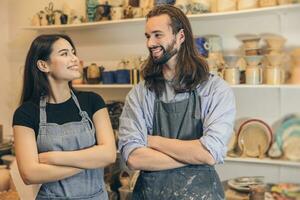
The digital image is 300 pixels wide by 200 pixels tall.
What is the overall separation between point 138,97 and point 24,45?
226 centimetres

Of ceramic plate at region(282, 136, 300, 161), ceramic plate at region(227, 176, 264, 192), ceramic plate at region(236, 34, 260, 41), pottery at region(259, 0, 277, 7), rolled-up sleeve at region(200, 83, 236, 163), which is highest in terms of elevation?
pottery at region(259, 0, 277, 7)

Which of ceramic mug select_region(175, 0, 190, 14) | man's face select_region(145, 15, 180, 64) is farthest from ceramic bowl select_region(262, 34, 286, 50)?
man's face select_region(145, 15, 180, 64)

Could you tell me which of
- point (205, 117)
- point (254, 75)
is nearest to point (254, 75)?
point (254, 75)

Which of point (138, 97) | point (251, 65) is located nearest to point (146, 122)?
point (138, 97)

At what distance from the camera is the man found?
160 cm

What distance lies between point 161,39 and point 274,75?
97 cm

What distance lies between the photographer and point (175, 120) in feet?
5.55

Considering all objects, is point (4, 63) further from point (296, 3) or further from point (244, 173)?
point (296, 3)

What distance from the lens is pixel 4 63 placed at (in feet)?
12.3

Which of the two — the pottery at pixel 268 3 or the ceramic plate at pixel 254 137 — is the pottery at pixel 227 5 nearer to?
the pottery at pixel 268 3

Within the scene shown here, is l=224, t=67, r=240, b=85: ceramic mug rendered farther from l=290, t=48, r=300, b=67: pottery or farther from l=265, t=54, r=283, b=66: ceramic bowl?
l=290, t=48, r=300, b=67: pottery

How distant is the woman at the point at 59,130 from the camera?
158 cm

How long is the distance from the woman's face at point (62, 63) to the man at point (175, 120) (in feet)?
0.99

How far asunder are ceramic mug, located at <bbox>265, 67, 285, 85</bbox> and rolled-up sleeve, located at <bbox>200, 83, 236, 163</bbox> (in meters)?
0.80
